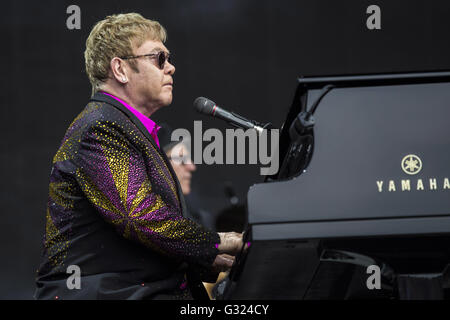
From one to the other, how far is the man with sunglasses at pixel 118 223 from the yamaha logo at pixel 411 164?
1.91 feet

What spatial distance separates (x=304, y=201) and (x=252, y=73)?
390 centimetres

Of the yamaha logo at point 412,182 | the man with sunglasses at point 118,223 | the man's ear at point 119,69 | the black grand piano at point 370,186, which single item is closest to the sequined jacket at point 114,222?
the man with sunglasses at point 118,223

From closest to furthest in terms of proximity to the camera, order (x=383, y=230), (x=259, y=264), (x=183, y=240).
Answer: (x=383, y=230), (x=259, y=264), (x=183, y=240)

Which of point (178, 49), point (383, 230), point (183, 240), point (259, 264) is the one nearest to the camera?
point (383, 230)

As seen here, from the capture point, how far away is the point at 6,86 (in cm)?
505

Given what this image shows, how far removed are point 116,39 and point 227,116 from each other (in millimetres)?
515

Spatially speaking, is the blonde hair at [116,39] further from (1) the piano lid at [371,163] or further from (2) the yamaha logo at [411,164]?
(2) the yamaha logo at [411,164]

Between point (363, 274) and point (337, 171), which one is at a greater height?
point (337, 171)

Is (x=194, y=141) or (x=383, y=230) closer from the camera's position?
(x=383, y=230)

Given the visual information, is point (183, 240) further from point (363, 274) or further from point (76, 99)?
point (76, 99)

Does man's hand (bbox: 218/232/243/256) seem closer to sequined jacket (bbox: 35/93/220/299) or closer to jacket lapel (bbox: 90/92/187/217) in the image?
sequined jacket (bbox: 35/93/220/299)

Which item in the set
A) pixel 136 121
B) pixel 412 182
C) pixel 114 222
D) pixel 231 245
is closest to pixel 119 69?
pixel 136 121

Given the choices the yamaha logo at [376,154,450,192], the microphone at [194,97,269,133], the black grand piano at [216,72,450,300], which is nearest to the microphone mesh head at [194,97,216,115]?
the microphone at [194,97,269,133]

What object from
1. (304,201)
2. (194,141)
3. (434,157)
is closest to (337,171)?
(304,201)
